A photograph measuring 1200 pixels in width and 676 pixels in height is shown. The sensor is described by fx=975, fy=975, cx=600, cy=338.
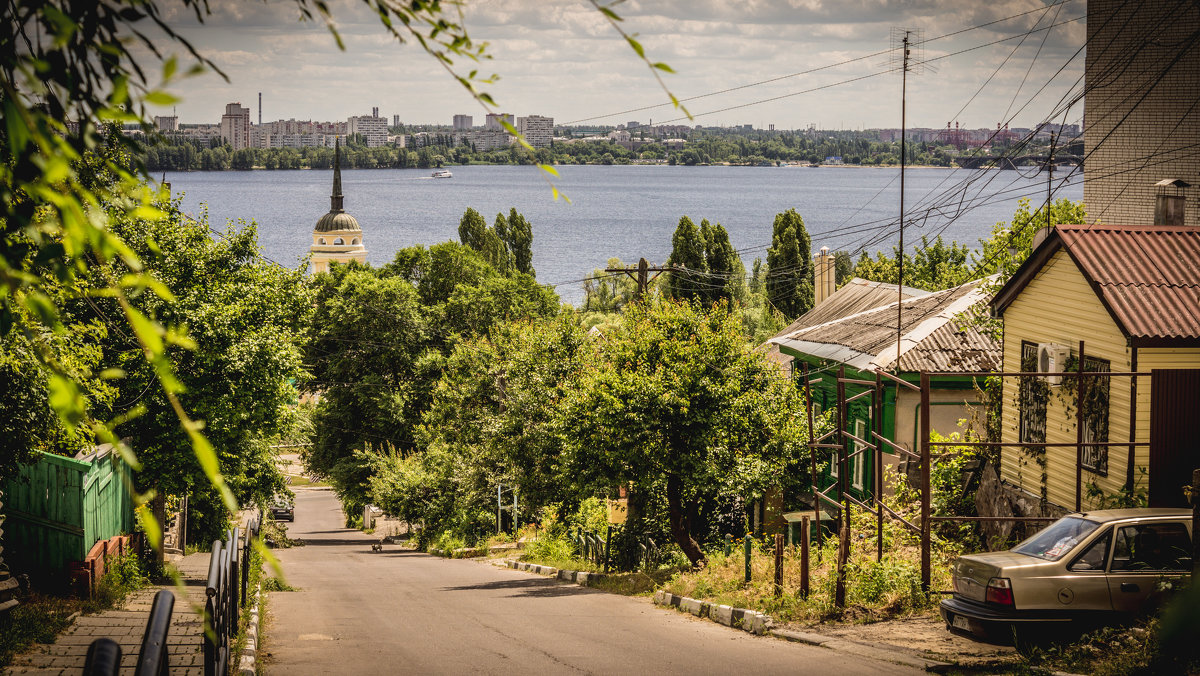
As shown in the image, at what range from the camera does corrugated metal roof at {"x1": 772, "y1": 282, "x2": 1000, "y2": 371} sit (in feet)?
70.4

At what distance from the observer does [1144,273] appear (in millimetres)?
14367

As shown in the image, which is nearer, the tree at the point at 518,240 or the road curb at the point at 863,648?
the road curb at the point at 863,648

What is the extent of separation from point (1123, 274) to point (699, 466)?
8.74 metres

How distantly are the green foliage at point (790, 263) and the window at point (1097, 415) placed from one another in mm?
54114

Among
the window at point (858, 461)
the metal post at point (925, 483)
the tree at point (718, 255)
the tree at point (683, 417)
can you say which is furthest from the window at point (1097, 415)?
the tree at point (718, 255)

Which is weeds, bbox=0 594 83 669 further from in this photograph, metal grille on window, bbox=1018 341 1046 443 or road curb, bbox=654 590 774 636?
metal grille on window, bbox=1018 341 1046 443

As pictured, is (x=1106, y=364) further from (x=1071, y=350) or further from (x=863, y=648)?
(x=863, y=648)

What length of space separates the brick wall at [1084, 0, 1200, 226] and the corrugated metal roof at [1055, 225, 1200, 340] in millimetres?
12307

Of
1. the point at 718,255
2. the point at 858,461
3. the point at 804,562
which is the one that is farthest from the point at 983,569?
the point at 718,255

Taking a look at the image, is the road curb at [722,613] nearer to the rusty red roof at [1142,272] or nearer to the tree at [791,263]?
the rusty red roof at [1142,272]

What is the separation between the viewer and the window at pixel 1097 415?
46.8 feet

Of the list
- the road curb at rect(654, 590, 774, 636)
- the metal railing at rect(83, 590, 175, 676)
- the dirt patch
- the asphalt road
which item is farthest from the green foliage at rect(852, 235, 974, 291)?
the metal railing at rect(83, 590, 175, 676)

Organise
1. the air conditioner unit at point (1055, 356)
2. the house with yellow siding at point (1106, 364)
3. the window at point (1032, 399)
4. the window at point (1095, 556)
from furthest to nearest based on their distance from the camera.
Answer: the window at point (1032, 399) < the air conditioner unit at point (1055, 356) < the house with yellow siding at point (1106, 364) < the window at point (1095, 556)

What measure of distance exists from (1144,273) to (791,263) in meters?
56.4
